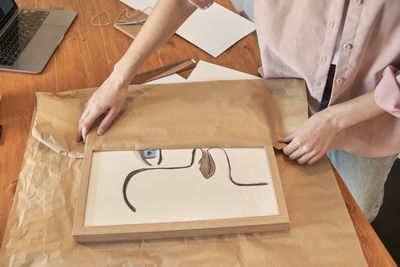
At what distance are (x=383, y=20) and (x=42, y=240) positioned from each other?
68cm

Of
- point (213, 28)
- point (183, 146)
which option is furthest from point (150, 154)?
point (213, 28)

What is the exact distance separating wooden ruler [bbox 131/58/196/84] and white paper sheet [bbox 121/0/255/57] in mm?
77

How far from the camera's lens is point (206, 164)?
63cm

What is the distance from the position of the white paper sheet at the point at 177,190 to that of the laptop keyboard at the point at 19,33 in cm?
47

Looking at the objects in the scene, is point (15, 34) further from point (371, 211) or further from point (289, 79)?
point (371, 211)

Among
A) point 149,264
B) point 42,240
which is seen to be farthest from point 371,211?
point 42,240

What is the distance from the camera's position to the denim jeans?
2.76ft

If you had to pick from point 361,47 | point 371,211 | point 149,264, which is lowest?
point 371,211

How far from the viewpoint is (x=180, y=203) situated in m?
0.57

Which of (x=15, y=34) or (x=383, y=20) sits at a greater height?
(x=383, y=20)

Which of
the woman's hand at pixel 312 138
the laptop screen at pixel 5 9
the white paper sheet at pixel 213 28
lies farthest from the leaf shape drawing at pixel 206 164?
the laptop screen at pixel 5 9

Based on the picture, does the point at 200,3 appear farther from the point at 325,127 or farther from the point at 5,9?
the point at 5,9

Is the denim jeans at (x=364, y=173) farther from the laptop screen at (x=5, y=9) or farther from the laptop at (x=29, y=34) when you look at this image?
the laptop screen at (x=5, y=9)

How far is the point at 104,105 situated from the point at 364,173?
2.08ft
